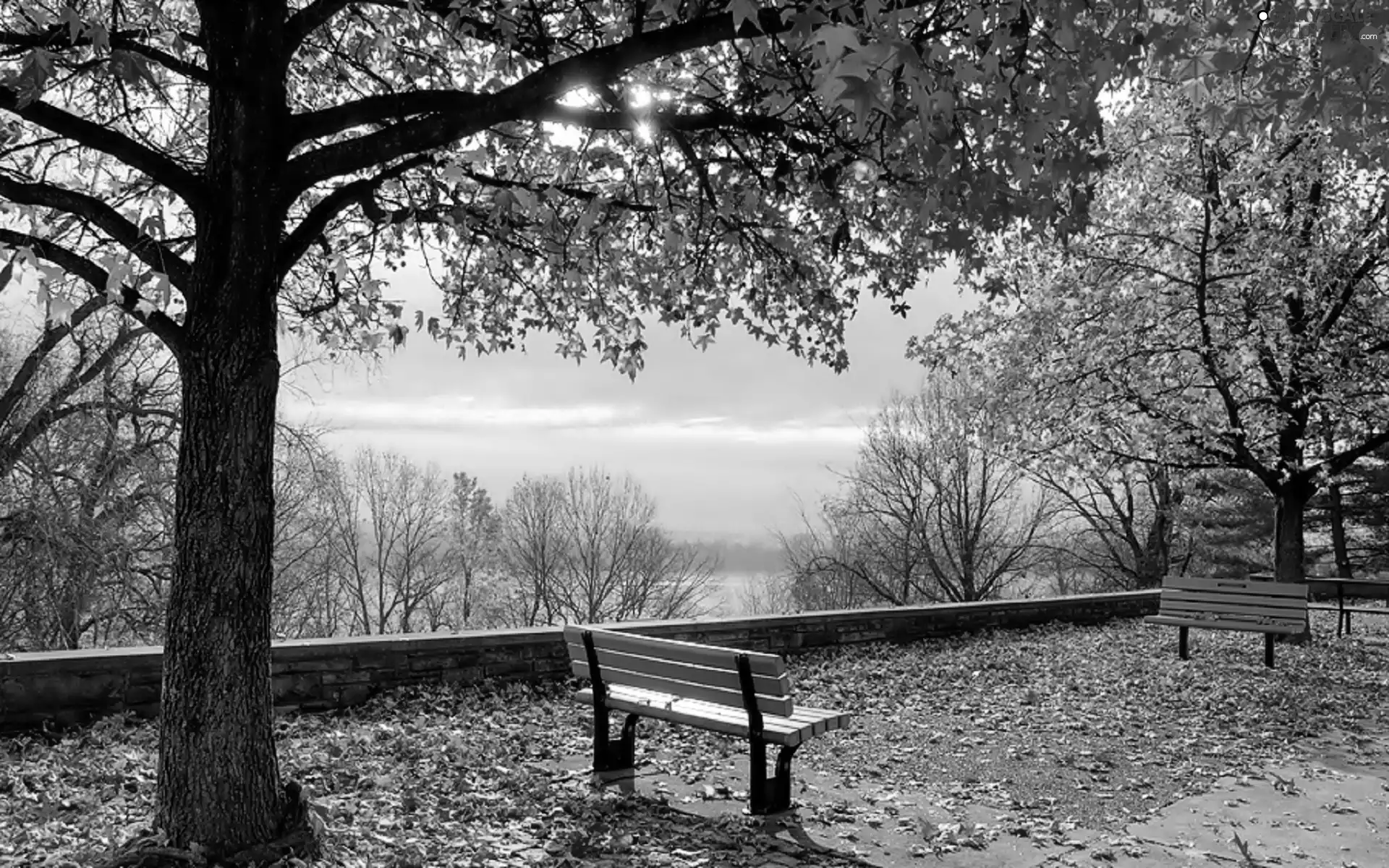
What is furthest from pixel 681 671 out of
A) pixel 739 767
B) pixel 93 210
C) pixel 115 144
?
pixel 115 144

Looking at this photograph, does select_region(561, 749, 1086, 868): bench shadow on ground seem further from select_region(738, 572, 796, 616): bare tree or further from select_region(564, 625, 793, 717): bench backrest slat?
select_region(738, 572, 796, 616): bare tree

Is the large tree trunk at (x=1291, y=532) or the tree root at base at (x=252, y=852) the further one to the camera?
the large tree trunk at (x=1291, y=532)

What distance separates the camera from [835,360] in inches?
320

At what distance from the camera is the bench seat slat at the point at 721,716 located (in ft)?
17.7

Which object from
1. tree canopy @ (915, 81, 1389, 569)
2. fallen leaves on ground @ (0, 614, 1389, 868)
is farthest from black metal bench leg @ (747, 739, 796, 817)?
tree canopy @ (915, 81, 1389, 569)

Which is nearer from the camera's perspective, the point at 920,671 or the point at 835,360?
the point at 835,360

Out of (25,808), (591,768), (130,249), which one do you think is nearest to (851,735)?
(591,768)

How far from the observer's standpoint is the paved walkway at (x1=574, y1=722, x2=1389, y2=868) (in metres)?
4.90

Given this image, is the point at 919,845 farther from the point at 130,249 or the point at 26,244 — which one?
the point at 26,244

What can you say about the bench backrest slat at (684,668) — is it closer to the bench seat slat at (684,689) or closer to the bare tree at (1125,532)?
the bench seat slat at (684,689)

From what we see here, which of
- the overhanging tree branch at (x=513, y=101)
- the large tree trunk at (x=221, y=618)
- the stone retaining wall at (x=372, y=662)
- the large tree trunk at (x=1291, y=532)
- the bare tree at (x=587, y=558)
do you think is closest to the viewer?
the large tree trunk at (x=221, y=618)

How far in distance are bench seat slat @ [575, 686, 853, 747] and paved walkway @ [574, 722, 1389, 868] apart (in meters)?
0.41

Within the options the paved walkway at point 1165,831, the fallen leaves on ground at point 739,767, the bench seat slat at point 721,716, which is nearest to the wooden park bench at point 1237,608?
the fallen leaves on ground at point 739,767

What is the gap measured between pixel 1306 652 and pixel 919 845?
30.4 ft
